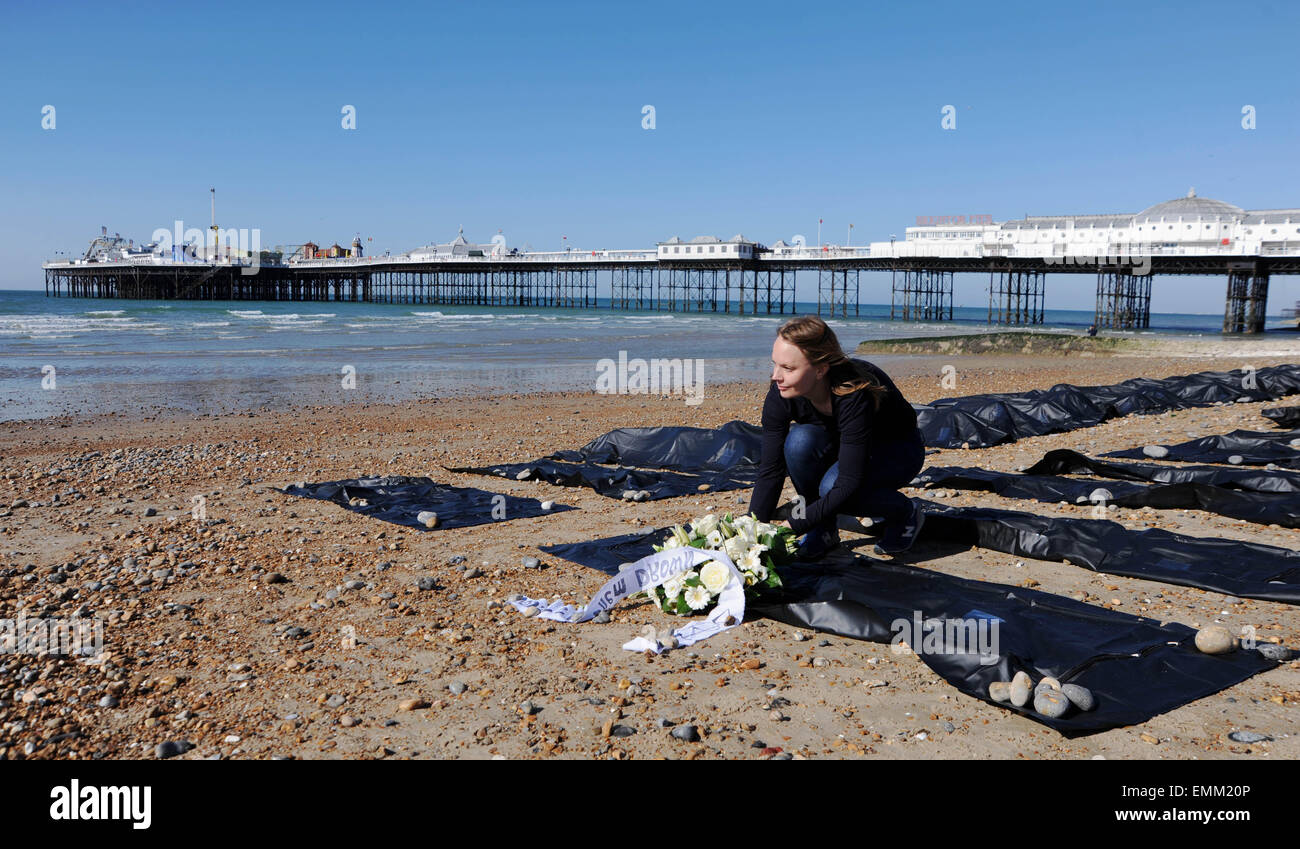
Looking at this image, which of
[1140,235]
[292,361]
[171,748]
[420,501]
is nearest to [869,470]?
[171,748]

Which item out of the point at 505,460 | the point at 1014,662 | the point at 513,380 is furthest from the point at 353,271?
the point at 1014,662

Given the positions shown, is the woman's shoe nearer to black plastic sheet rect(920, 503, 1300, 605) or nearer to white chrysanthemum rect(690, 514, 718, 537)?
→ black plastic sheet rect(920, 503, 1300, 605)

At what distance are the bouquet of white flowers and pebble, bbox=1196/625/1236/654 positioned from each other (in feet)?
4.96

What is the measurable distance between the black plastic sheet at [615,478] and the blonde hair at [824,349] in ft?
8.22

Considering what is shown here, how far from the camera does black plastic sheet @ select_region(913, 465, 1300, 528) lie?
198 inches

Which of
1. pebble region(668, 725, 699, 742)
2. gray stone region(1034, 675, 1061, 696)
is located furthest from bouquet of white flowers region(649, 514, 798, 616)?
gray stone region(1034, 675, 1061, 696)

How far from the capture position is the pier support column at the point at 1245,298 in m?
38.8

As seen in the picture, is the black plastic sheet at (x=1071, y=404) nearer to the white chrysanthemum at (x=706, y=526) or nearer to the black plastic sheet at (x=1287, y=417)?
the black plastic sheet at (x=1287, y=417)

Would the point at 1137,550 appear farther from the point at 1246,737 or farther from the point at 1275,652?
the point at 1246,737

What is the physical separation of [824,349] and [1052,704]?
1.62 m

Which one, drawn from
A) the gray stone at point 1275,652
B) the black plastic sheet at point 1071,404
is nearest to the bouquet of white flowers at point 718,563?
the gray stone at point 1275,652

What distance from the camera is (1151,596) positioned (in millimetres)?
3848
